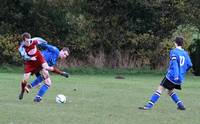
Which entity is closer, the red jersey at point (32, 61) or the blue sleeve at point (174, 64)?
the blue sleeve at point (174, 64)

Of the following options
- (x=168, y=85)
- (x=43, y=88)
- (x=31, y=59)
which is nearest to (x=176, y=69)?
(x=168, y=85)

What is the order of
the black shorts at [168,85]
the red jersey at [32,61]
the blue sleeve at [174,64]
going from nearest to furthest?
the blue sleeve at [174,64]
the black shorts at [168,85]
the red jersey at [32,61]

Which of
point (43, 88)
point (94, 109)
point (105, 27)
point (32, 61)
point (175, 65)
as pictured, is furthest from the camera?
point (105, 27)

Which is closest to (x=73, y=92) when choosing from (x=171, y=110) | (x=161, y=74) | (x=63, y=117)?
(x=171, y=110)

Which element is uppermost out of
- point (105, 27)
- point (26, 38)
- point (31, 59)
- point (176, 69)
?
point (105, 27)

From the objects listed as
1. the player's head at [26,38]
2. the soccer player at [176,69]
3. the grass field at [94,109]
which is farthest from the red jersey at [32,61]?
the soccer player at [176,69]

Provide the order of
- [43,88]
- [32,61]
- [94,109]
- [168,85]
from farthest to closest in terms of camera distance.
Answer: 1. [32,61]
2. [43,88]
3. [168,85]
4. [94,109]

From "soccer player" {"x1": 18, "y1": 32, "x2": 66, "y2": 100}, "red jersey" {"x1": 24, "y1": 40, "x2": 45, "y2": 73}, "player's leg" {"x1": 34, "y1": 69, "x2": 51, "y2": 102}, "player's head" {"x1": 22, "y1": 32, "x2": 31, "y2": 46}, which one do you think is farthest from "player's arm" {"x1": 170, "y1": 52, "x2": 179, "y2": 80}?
"player's head" {"x1": 22, "y1": 32, "x2": 31, "y2": 46}

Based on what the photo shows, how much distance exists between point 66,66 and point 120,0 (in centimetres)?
466

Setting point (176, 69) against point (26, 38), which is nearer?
point (176, 69)

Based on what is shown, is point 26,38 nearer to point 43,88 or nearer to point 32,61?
point 32,61

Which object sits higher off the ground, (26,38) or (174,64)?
(26,38)

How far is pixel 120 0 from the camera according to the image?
33.8 m

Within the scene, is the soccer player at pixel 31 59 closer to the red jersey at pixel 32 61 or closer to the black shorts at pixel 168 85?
the red jersey at pixel 32 61
